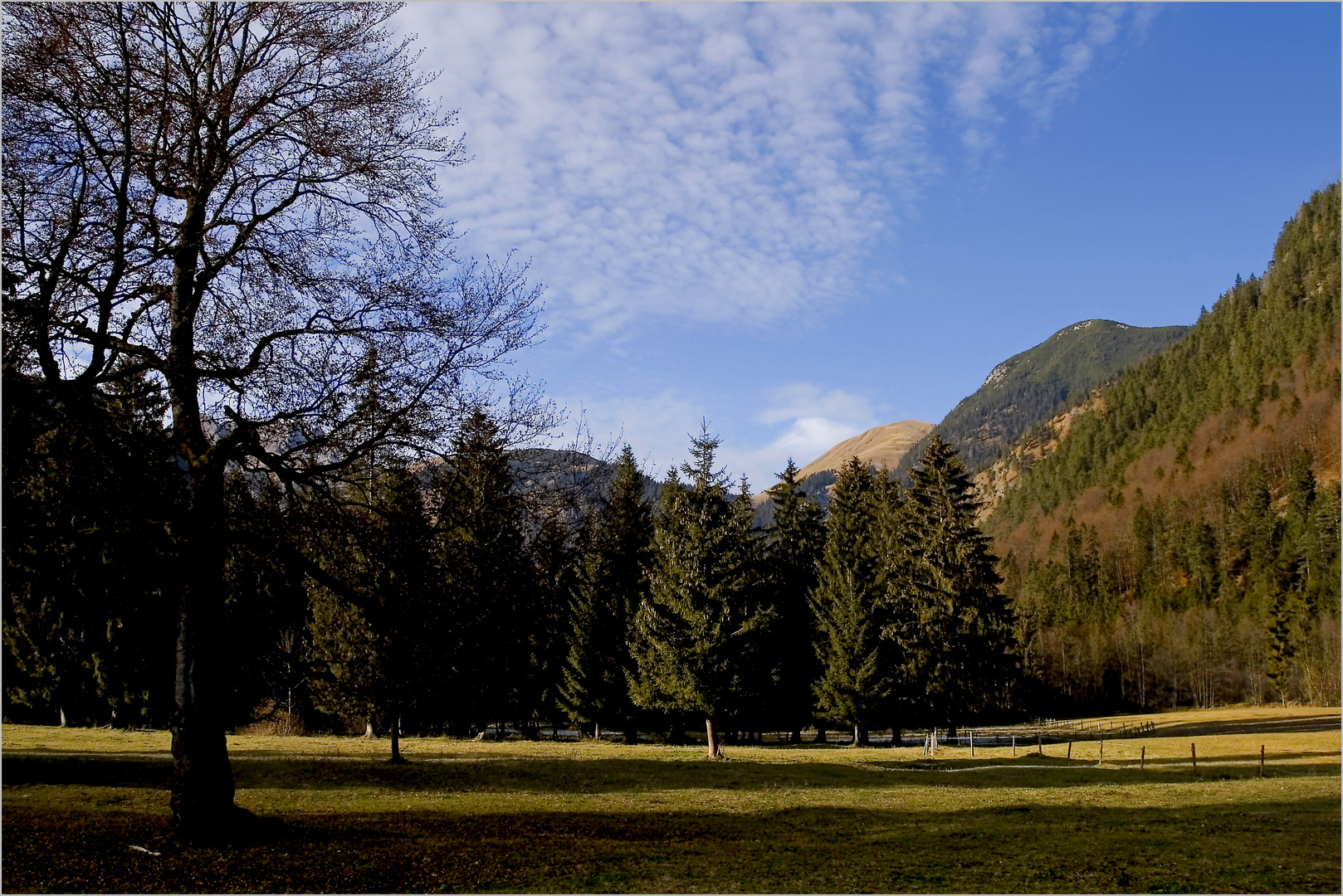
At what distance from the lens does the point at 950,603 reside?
42.5 metres

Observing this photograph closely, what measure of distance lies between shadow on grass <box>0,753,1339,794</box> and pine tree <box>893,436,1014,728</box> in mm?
6804

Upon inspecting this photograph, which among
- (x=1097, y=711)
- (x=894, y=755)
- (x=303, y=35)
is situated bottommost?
(x=1097, y=711)

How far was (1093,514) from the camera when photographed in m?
181

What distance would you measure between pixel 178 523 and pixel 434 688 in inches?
162

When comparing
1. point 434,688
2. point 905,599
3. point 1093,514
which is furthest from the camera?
point 1093,514

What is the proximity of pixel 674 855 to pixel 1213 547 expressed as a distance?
5424 inches

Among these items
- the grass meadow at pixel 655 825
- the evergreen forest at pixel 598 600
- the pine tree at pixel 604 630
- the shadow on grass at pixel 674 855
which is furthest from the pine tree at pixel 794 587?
the shadow on grass at pixel 674 855

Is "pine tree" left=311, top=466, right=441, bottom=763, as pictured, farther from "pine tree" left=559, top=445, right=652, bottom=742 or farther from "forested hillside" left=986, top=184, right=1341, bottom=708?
Answer: "forested hillside" left=986, top=184, right=1341, bottom=708

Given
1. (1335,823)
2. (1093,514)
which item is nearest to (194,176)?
(1335,823)

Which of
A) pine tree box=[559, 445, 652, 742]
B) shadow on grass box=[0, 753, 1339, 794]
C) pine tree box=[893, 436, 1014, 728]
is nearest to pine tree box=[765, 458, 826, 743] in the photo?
pine tree box=[893, 436, 1014, 728]

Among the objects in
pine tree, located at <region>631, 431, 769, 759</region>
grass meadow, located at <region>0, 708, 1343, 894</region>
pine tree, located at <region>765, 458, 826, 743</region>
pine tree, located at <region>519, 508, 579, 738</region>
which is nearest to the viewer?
grass meadow, located at <region>0, 708, 1343, 894</region>

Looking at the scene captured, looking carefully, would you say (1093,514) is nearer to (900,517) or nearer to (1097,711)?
(1097,711)

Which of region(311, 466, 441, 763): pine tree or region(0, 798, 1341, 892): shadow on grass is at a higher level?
region(311, 466, 441, 763): pine tree

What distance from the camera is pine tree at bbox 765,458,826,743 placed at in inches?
1889
